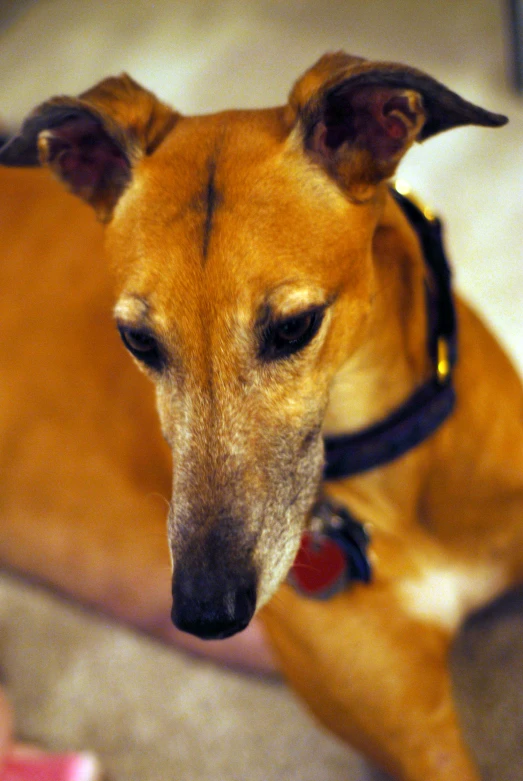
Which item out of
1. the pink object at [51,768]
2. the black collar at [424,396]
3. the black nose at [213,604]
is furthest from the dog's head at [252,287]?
the pink object at [51,768]

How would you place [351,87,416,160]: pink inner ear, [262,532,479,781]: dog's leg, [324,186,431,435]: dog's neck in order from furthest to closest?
[262,532,479,781]: dog's leg → [324,186,431,435]: dog's neck → [351,87,416,160]: pink inner ear

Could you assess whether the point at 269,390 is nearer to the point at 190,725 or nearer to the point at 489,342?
the point at 489,342

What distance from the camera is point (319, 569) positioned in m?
1.36

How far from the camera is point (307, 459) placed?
111 centimetres

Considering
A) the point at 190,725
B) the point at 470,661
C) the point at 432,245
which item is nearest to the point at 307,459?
the point at 432,245

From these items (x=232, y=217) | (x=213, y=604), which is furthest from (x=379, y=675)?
(x=232, y=217)

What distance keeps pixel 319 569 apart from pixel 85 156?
75 cm

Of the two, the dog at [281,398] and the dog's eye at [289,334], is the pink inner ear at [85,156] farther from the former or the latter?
the dog's eye at [289,334]

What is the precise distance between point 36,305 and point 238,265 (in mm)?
979

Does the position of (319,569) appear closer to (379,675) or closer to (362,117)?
(379,675)

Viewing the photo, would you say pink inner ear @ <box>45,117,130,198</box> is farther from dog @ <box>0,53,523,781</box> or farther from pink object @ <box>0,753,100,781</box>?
pink object @ <box>0,753,100,781</box>

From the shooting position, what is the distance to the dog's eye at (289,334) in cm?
100

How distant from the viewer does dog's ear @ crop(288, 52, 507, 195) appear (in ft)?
3.35

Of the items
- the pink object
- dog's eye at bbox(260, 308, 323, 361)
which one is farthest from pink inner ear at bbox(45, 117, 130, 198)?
the pink object
